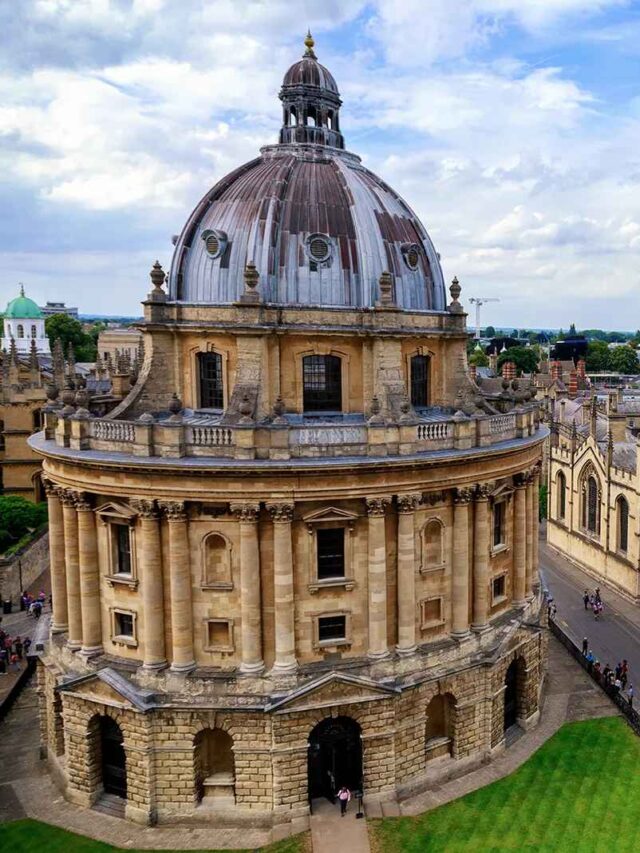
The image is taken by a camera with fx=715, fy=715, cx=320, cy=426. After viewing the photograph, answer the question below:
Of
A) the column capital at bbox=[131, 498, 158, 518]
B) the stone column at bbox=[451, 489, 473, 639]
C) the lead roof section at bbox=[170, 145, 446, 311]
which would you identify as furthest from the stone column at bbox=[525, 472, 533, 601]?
the column capital at bbox=[131, 498, 158, 518]

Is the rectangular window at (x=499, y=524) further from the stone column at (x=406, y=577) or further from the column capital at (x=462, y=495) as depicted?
the stone column at (x=406, y=577)

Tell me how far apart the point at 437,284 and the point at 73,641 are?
2364cm

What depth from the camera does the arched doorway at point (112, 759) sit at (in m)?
29.9

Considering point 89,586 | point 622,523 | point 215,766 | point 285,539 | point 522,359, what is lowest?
point 215,766

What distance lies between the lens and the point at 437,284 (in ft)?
116

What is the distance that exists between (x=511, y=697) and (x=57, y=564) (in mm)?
22405

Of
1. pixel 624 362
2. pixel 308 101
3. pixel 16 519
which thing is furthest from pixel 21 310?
pixel 624 362

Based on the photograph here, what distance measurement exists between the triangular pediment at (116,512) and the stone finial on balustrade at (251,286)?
969cm

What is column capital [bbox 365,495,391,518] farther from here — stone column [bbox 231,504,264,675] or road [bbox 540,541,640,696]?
road [bbox 540,541,640,696]

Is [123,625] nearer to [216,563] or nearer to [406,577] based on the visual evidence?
[216,563]

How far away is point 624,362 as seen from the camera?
600ft

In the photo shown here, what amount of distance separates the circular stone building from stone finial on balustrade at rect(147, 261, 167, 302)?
0.30ft

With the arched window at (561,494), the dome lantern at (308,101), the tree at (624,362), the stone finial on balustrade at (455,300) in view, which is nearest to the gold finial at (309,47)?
the dome lantern at (308,101)

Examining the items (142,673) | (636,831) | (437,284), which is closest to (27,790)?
(142,673)
